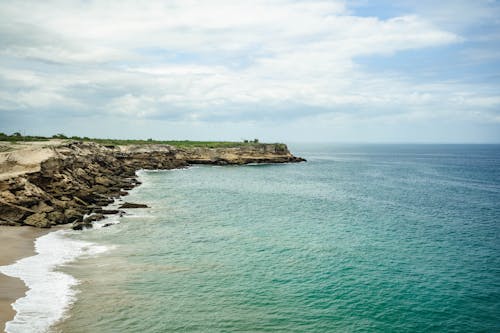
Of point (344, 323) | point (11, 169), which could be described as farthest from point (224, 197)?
point (344, 323)

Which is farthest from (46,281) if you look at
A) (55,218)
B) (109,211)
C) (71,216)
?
(109,211)

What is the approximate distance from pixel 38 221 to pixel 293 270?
24.6 meters

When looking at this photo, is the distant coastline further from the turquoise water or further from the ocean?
the turquoise water

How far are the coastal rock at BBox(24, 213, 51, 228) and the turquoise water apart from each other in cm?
435

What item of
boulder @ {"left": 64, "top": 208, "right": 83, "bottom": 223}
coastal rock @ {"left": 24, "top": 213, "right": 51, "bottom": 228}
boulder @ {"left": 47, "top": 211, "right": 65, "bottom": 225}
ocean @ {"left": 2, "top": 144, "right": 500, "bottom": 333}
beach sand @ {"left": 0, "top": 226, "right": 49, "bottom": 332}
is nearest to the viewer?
beach sand @ {"left": 0, "top": 226, "right": 49, "bottom": 332}

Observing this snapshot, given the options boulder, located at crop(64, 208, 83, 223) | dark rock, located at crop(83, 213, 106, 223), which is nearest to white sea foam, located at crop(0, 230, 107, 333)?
dark rock, located at crop(83, 213, 106, 223)

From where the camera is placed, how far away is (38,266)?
26.2 metres

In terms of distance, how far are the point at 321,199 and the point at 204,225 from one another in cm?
2357

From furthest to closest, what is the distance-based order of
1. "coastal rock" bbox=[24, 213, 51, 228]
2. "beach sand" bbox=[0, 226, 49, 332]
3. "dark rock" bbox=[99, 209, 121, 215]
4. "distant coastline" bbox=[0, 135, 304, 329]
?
1. "dark rock" bbox=[99, 209, 121, 215]
2. "coastal rock" bbox=[24, 213, 51, 228]
3. "distant coastline" bbox=[0, 135, 304, 329]
4. "beach sand" bbox=[0, 226, 49, 332]

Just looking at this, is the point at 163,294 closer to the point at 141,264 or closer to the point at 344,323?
the point at 141,264

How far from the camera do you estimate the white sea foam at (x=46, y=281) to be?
18500mm

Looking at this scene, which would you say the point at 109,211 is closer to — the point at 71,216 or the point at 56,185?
the point at 71,216

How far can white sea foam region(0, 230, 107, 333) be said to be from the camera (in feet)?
60.7

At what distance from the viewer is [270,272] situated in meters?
26.7
